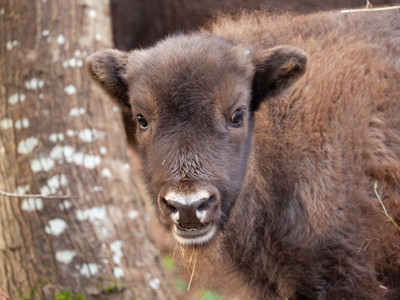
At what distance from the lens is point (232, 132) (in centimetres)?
471

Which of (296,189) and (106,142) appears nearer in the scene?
(296,189)

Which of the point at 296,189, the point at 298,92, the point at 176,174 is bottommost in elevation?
the point at 296,189

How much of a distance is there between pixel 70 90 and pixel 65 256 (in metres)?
1.84

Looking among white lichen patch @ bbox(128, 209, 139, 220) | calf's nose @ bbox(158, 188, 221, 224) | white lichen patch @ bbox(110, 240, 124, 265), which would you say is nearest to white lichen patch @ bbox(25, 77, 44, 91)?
white lichen patch @ bbox(128, 209, 139, 220)

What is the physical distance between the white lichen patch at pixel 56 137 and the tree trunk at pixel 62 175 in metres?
0.01

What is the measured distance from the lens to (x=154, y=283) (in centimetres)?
579

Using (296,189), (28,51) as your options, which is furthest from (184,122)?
(28,51)

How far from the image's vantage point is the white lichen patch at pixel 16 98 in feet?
19.0

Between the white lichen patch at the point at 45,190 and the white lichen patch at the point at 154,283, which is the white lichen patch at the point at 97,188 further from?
the white lichen patch at the point at 154,283

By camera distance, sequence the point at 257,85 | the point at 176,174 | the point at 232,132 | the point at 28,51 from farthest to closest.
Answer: the point at 28,51 < the point at 257,85 < the point at 232,132 < the point at 176,174

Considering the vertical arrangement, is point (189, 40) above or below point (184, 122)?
above

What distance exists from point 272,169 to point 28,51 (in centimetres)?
301

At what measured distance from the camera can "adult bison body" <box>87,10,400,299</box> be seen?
457cm

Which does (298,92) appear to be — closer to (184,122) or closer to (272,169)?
(272,169)
